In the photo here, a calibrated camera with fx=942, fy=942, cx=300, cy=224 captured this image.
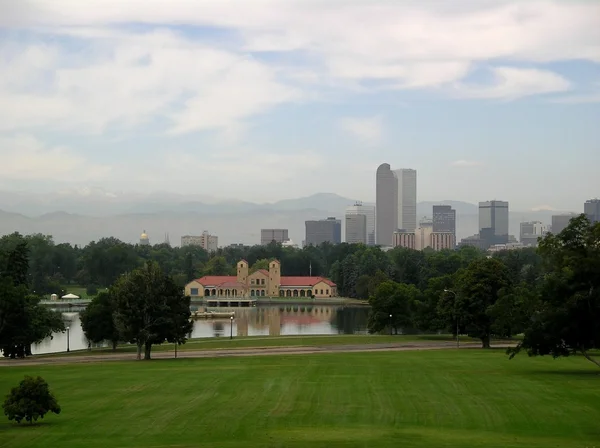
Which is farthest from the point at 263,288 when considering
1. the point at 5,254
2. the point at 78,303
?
the point at 5,254

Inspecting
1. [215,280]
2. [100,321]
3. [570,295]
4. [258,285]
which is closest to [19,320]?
[100,321]

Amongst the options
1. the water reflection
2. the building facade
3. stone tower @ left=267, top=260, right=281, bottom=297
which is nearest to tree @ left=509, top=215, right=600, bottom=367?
the water reflection

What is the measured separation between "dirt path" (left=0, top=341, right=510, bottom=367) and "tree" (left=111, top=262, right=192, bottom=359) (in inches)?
56.6

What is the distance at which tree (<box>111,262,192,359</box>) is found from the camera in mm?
57469

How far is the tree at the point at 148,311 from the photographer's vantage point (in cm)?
5747

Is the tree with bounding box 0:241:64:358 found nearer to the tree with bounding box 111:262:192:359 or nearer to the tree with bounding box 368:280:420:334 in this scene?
the tree with bounding box 111:262:192:359

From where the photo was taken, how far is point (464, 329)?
67.5 metres

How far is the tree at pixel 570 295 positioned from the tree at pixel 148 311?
22595 mm

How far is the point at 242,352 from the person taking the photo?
5994 centimetres

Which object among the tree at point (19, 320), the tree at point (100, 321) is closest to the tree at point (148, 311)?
the tree at point (19, 320)

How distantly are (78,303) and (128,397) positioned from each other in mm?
109770

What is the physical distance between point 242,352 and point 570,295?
23.5 metres

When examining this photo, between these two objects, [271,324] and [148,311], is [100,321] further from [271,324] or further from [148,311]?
[271,324]

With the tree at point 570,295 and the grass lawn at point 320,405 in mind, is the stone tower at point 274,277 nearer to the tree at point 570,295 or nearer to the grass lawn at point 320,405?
the grass lawn at point 320,405
